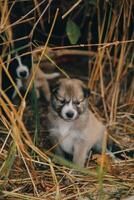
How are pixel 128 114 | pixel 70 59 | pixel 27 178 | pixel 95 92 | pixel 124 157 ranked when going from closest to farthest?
1. pixel 27 178
2. pixel 124 157
3. pixel 128 114
4. pixel 95 92
5. pixel 70 59

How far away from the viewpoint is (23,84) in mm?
5383

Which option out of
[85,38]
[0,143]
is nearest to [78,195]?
[0,143]

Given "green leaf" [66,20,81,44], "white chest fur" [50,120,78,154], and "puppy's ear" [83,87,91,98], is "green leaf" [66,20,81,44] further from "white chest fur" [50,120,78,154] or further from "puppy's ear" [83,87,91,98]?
"white chest fur" [50,120,78,154]

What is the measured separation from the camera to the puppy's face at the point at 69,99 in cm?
404

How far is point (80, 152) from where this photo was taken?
413 centimetres

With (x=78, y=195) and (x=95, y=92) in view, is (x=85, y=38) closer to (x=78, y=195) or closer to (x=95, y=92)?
(x=95, y=92)

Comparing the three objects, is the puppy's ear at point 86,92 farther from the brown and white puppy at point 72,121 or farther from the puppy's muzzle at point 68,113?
the puppy's muzzle at point 68,113

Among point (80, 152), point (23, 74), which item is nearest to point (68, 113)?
point (80, 152)

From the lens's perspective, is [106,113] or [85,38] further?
[85,38]

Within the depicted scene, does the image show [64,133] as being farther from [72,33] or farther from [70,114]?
[72,33]

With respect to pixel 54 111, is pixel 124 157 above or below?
below

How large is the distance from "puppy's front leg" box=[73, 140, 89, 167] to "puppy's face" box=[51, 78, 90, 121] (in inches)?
8.7

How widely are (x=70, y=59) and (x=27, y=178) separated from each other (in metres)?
2.79

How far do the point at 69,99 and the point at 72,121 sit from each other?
182mm
